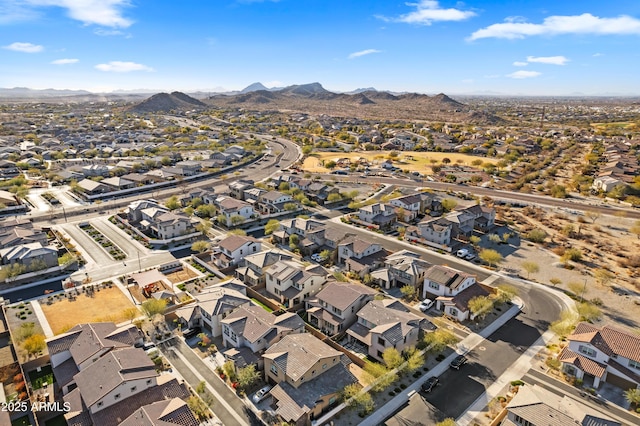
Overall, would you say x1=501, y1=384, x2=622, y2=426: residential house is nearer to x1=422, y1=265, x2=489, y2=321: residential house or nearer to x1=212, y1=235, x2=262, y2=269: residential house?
x1=422, y1=265, x2=489, y2=321: residential house

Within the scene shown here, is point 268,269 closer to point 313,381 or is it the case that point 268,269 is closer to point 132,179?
point 313,381

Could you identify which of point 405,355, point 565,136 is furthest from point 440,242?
point 565,136

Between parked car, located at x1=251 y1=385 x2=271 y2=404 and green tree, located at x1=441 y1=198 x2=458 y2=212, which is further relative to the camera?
green tree, located at x1=441 y1=198 x2=458 y2=212

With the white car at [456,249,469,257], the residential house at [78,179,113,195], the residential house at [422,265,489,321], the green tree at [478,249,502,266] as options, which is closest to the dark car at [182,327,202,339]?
the residential house at [422,265,489,321]


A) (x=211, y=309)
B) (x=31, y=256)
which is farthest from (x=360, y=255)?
(x=31, y=256)

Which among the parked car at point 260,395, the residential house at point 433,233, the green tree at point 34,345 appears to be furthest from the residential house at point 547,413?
the green tree at point 34,345

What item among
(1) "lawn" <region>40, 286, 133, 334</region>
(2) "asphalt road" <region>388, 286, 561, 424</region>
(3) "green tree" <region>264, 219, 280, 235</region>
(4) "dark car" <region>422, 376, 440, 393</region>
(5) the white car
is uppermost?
(3) "green tree" <region>264, 219, 280, 235</region>
